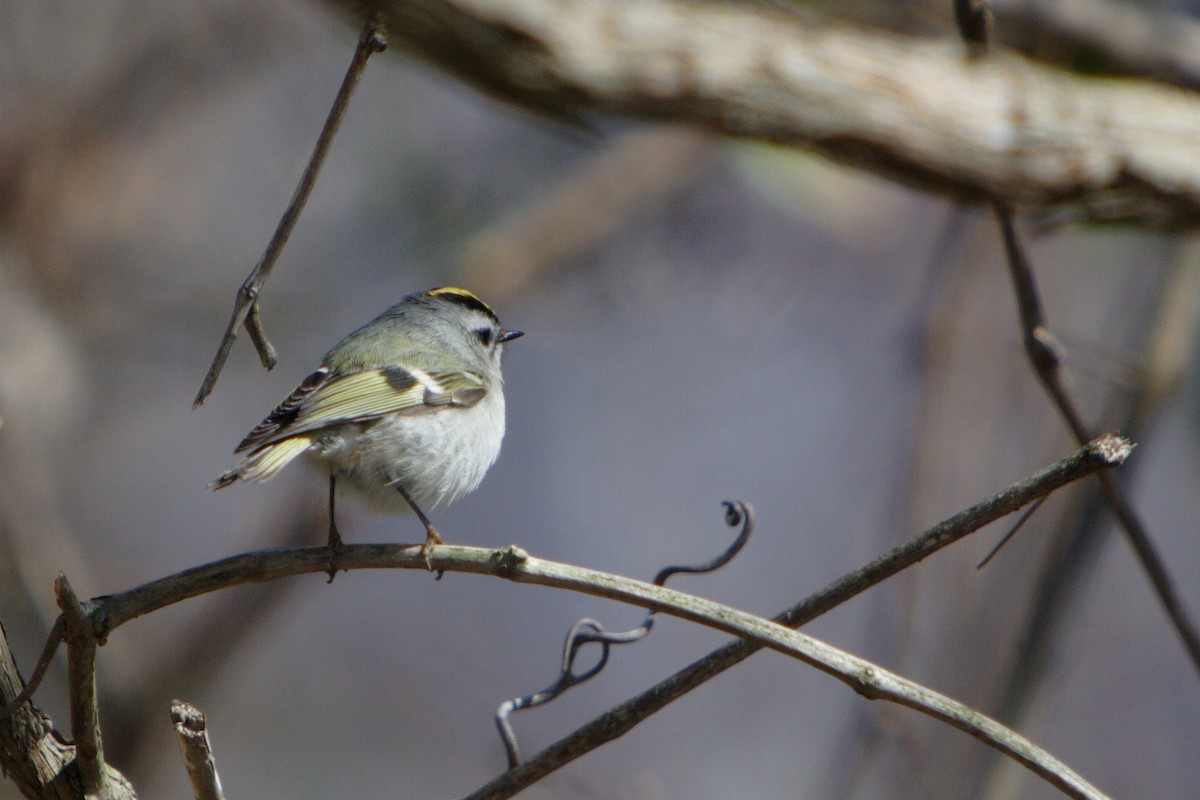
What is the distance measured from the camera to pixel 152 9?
13.8 ft

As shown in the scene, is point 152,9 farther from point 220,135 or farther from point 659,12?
point 659,12

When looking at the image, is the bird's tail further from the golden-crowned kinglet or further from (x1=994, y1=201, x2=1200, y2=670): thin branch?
(x1=994, y1=201, x2=1200, y2=670): thin branch

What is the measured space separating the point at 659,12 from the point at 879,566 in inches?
58.5

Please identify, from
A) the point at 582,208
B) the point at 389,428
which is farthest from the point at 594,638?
the point at 582,208

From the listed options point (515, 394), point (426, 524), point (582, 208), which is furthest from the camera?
point (515, 394)

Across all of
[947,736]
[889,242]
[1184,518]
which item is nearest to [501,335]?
[947,736]

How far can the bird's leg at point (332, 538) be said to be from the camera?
1355mm

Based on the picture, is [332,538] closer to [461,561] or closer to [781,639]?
[461,561]

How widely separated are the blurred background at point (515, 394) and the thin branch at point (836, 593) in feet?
6.75

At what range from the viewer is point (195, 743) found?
3.72 feet

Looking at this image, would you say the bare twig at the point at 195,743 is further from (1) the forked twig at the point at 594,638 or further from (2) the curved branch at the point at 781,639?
(1) the forked twig at the point at 594,638

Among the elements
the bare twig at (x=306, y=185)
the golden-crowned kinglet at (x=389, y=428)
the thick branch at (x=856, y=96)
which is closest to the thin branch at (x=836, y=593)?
the bare twig at (x=306, y=185)

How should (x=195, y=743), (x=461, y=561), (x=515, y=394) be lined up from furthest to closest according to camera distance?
(x=515, y=394) → (x=461, y=561) → (x=195, y=743)

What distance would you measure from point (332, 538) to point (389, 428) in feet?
1.08
